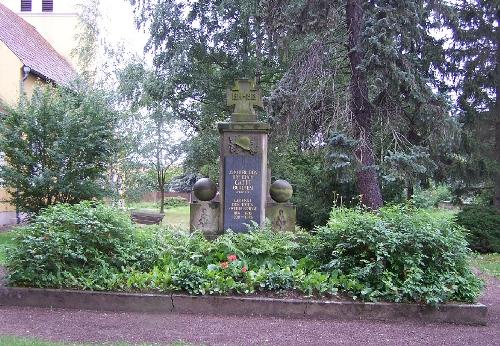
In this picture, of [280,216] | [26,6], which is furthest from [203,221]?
[26,6]

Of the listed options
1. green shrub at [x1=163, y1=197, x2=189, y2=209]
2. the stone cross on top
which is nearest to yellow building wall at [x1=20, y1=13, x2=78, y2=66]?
green shrub at [x1=163, y1=197, x2=189, y2=209]

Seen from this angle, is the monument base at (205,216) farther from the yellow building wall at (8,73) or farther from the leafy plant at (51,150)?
the yellow building wall at (8,73)

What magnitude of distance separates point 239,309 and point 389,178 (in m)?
8.80

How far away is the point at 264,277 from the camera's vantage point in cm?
758

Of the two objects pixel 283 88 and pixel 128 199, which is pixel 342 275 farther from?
pixel 128 199

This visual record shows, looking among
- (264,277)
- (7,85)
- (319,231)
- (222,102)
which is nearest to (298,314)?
(264,277)

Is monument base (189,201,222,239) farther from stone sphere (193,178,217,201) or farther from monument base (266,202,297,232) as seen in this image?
monument base (266,202,297,232)

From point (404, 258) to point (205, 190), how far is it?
17.8ft

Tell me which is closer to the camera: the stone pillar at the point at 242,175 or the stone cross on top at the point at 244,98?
the stone pillar at the point at 242,175

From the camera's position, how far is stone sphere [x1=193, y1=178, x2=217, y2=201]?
38.6 feet

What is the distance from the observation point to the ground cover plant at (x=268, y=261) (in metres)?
7.36

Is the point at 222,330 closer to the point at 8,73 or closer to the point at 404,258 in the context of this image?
the point at 404,258

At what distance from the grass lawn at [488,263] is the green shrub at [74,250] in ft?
29.2

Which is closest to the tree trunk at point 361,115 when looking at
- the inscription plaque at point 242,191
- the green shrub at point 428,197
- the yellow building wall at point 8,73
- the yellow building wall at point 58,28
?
the green shrub at point 428,197
